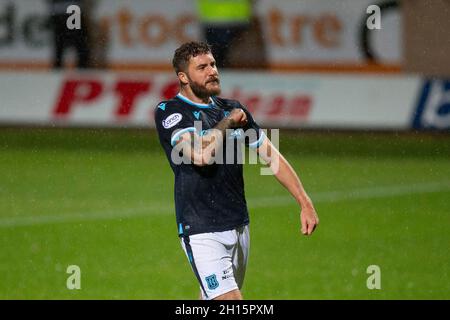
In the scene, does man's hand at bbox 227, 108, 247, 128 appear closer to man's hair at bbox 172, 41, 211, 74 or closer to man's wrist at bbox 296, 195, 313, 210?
man's hair at bbox 172, 41, 211, 74

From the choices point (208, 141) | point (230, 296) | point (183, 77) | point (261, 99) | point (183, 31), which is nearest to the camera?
point (208, 141)

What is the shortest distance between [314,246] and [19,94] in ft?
37.7

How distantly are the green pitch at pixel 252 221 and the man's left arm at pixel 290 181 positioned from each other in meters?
2.70

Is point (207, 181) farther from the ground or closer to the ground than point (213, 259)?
farther from the ground

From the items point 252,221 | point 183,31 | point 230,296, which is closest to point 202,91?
point 230,296

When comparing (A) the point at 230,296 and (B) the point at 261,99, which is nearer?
(A) the point at 230,296

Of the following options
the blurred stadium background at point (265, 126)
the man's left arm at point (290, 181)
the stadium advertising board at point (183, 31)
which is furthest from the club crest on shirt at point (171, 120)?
the stadium advertising board at point (183, 31)

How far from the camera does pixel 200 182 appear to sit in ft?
25.1

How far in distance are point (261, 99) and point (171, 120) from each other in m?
14.5

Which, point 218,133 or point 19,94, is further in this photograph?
point 19,94

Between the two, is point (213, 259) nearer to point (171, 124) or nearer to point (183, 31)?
point (171, 124)
